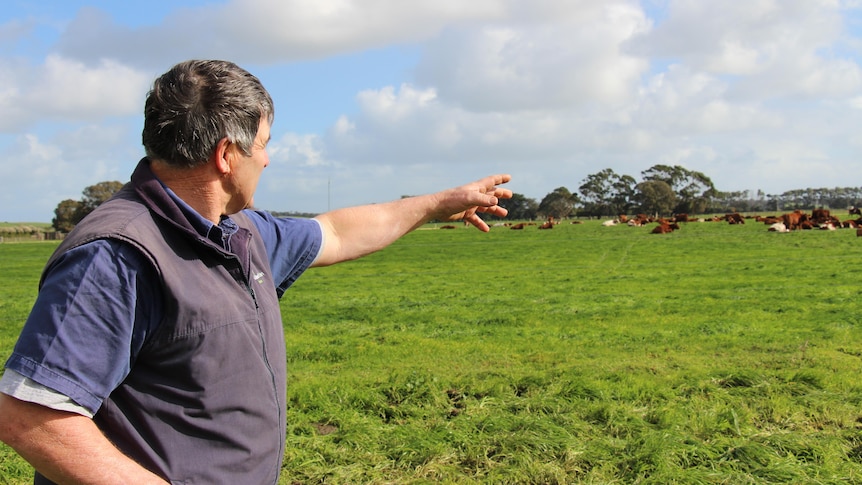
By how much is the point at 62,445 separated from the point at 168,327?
15.0 inches

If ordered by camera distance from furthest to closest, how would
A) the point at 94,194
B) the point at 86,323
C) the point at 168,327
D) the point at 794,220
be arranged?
the point at 94,194, the point at 794,220, the point at 168,327, the point at 86,323

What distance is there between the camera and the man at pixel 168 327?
180 cm

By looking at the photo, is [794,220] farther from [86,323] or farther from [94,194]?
[94,194]

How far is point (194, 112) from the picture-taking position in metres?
2.12

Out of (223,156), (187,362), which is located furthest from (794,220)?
(187,362)

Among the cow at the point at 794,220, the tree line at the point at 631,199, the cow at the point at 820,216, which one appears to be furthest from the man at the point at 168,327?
the tree line at the point at 631,199

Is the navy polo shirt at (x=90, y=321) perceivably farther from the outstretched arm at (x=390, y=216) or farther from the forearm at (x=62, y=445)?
the outstretched arm at (x=390, y=216)

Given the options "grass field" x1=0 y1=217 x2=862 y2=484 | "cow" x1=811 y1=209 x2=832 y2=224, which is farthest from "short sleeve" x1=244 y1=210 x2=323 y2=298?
"cow" x1=811 y1=209 x2=832 y2=224

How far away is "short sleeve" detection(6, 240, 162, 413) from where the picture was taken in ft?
A: 5.77

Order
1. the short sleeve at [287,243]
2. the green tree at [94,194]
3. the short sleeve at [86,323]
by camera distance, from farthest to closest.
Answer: the green tree at [94,194]
the short sleeve at [287,243]
the short sleeve at [86,323]

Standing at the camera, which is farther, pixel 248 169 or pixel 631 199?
pixel 631 199

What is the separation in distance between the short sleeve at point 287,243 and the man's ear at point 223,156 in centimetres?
67

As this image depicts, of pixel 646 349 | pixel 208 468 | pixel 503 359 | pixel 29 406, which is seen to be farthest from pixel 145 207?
pixel 646 349

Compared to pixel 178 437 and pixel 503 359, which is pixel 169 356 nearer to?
pixel 178 437
